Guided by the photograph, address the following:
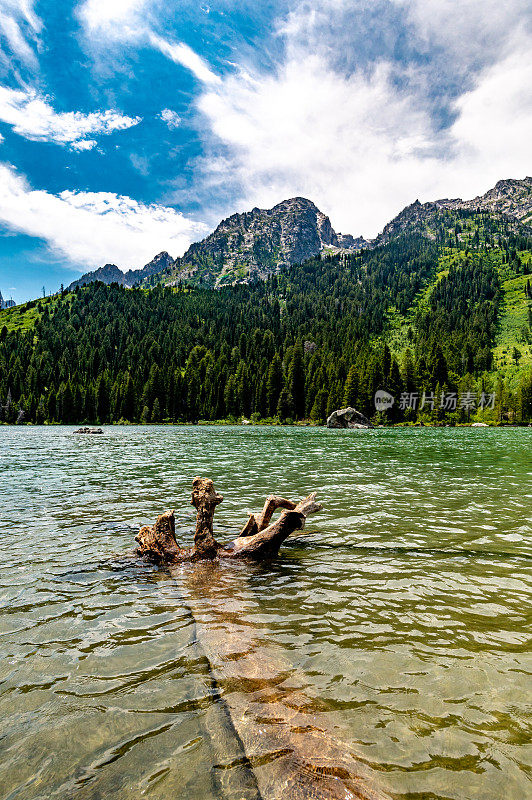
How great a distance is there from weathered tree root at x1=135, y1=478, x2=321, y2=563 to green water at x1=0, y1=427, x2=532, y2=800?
2.19ft

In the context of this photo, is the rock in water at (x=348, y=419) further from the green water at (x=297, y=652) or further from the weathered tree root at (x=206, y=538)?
the weathered tree root at (x=206, y=538)

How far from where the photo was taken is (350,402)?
140250 mm

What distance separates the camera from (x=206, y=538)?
12055 millimetres

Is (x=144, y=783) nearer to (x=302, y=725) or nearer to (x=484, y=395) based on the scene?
(x=302, y=725)

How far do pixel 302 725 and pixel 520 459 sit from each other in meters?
42.8

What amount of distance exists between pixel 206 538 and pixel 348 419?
392 feet

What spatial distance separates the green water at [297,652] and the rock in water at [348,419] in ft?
371

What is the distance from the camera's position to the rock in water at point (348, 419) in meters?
128

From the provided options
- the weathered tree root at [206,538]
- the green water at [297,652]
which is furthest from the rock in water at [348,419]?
the weathered tree root at [206,538]

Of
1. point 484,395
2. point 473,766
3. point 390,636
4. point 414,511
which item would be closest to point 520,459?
point 414,511

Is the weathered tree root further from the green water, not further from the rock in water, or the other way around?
the rock in water

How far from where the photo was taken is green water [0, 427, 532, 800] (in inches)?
175

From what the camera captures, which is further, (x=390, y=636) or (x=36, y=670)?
(x=390, y=636)

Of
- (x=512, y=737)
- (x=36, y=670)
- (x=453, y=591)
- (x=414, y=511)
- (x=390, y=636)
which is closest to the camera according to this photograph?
(x=512, y=737)
